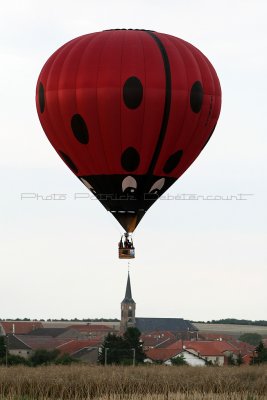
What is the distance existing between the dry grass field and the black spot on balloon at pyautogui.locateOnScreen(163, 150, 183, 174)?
274 inches

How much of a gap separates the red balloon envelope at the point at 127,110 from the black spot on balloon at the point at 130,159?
0.03 metres

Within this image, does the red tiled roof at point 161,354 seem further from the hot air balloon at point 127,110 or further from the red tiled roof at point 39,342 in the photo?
the hot air balloon at point 127,110

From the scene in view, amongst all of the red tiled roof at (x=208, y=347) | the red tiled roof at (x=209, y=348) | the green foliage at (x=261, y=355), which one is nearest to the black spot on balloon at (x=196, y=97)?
the green foliage at (x=261, y=355)

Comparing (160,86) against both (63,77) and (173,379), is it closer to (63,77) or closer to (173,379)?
(63,77)

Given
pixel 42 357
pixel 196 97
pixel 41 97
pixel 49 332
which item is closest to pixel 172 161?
pixel 196 97

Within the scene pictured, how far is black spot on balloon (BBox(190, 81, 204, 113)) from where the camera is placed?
3259cm

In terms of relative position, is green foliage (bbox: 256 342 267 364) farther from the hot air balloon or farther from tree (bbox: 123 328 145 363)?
the hot air balloon

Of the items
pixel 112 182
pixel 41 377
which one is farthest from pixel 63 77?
pixel 41 377

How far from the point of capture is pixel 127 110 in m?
31.8

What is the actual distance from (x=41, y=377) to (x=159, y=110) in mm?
9549

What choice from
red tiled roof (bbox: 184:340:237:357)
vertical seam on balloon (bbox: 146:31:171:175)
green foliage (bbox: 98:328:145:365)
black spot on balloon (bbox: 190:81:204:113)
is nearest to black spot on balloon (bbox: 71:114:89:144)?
vertical seam on balloon (bbox: 146:31:171:175)

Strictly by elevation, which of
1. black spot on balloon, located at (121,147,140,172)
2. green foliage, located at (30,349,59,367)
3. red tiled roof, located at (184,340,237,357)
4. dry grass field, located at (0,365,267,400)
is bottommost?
dry grass field, located at (0,365,267,400)

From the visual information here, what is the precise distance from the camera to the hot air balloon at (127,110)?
31781 millimetres

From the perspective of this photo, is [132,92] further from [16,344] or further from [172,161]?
[16,344]
